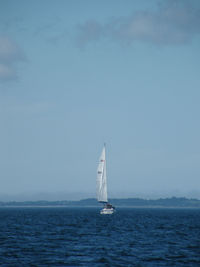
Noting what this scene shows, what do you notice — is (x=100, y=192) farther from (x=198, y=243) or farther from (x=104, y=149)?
(x=198, y=243)

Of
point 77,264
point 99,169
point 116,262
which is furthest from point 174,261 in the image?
point 99,169

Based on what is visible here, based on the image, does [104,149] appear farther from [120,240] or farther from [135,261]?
[135,261]

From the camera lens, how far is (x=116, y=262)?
4131cm

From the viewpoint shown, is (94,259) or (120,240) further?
(120,240)

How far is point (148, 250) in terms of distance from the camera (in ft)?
160

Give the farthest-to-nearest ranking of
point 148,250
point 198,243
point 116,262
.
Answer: point 198,243
point 148,250
point 116,262

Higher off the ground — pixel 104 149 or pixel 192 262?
pixel 104 149

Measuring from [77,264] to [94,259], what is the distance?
10.5 feet

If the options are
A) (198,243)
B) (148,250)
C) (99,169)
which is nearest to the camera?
(148,250)

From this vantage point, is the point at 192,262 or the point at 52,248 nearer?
the point at 192,262

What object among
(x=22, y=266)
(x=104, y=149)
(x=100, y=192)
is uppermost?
(x=104, y=149)

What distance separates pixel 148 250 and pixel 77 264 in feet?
38.6

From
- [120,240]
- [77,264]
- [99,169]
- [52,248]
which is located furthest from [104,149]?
[77,264]

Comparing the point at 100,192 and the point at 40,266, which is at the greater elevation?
the point at 100,192
